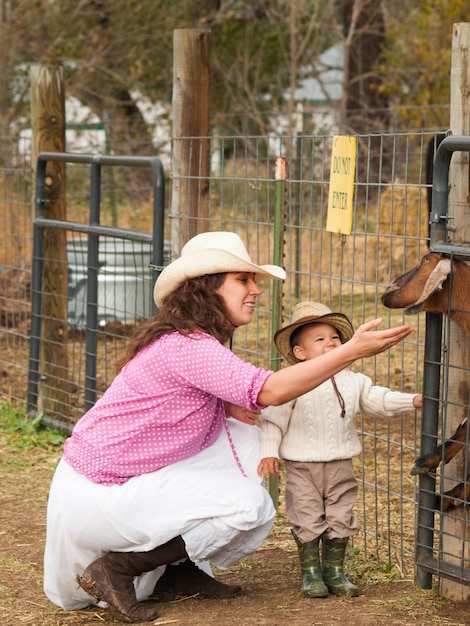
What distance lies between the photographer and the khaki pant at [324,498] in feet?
12.6

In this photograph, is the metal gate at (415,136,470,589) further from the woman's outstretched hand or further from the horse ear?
the woman's outstretched hand

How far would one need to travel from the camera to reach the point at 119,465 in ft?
12.4

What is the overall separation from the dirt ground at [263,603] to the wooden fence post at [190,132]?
5.64 ft

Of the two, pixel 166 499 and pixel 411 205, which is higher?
pixel 411 205

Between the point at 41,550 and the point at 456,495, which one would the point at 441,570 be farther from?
the point at 41,550

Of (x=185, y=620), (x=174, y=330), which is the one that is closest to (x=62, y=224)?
(x=174, y=330)

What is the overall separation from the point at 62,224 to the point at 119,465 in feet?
9.92

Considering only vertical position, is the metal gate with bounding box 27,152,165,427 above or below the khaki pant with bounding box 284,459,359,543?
above

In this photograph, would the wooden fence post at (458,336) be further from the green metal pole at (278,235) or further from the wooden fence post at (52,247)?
the wooden fence post at (52,247)

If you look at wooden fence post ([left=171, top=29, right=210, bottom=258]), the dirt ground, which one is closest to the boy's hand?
the dirt ground

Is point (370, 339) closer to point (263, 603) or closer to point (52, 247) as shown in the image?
point (263, 603)

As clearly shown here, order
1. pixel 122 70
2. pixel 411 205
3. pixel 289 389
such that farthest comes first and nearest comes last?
1. pixel 122 70
2. pixel 411 205
3. pixel 289 389

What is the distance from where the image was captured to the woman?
Result: 3.68 metres

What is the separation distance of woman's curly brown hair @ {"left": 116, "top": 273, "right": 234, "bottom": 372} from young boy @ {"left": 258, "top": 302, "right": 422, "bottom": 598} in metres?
0.24
